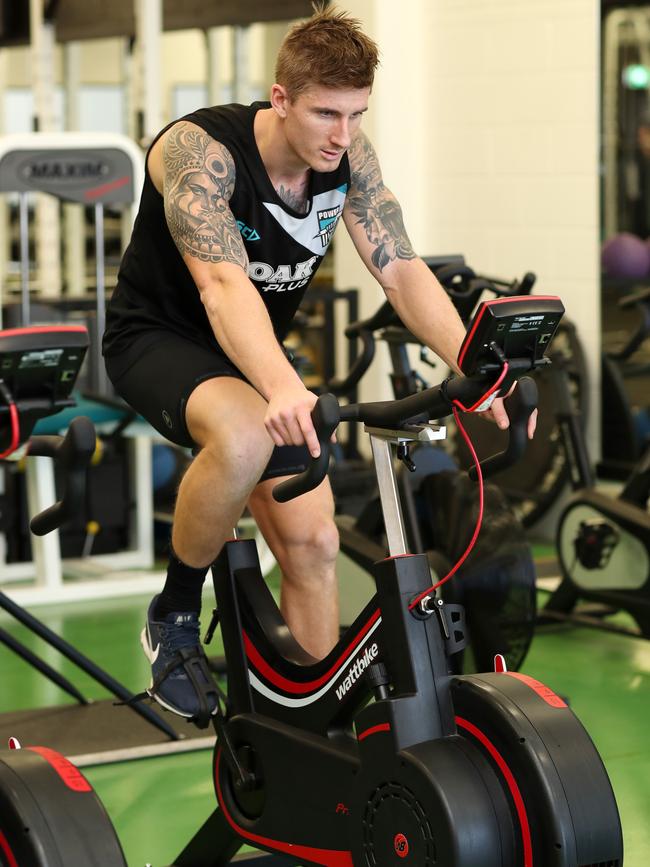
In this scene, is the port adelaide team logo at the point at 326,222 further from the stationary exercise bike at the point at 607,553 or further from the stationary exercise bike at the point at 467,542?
the stationary exercise bike at the point at 607,553

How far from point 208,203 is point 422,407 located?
1.84 feet

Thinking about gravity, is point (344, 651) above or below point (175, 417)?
below

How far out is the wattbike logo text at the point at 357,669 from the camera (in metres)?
2.38

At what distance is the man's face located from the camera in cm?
237

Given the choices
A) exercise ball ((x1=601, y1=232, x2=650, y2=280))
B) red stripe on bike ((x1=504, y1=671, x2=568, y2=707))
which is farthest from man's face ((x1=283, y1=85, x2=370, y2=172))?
exercise ball ((x1=601, y1=232, x2=650, y2=280))

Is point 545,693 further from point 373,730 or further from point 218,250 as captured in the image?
point 218,250

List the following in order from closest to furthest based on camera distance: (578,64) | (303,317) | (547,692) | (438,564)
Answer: (547,692), (438,564), (303,317), (578,64)

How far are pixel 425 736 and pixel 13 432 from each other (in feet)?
2.77

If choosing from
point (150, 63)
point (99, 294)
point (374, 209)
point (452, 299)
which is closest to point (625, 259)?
point (150, 63)

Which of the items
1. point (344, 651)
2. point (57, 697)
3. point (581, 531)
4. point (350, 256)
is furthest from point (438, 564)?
point (350, 256)

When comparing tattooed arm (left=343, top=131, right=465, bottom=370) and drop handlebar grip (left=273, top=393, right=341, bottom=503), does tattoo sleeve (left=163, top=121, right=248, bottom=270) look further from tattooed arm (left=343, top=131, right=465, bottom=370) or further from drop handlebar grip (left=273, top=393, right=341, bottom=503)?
drop handlebar grip (left=273, top=393, right=341, bottom=503)

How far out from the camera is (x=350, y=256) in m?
6.59

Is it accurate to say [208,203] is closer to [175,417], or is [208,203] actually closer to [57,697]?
[175,417]

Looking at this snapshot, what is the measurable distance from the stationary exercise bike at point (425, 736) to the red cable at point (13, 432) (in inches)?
15.6
